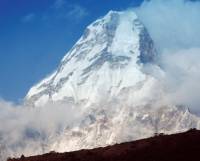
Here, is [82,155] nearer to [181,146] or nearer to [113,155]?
[113,155]

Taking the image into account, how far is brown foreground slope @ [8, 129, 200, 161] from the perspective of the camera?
38.9 meters

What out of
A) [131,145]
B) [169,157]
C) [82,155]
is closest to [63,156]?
[82,155]

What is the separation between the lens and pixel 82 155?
4178 cm

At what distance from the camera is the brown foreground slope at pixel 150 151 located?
38906mm

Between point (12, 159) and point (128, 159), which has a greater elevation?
point (12, 159)

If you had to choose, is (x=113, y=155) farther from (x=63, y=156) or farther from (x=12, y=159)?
(x=12, y=159)

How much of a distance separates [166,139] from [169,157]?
3178 millimetres

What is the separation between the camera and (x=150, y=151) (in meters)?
39.8

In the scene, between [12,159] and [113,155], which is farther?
[12,159]

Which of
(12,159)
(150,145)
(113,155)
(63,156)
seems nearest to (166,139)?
(150,145)

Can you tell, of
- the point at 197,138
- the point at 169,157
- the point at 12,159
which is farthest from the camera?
the point at 12,159

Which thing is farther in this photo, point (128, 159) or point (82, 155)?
point (82, 155)

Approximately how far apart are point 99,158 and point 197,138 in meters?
6.71

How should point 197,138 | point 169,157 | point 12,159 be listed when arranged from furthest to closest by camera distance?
1. point 12,159
2. point 197,138
3. point 169,157
